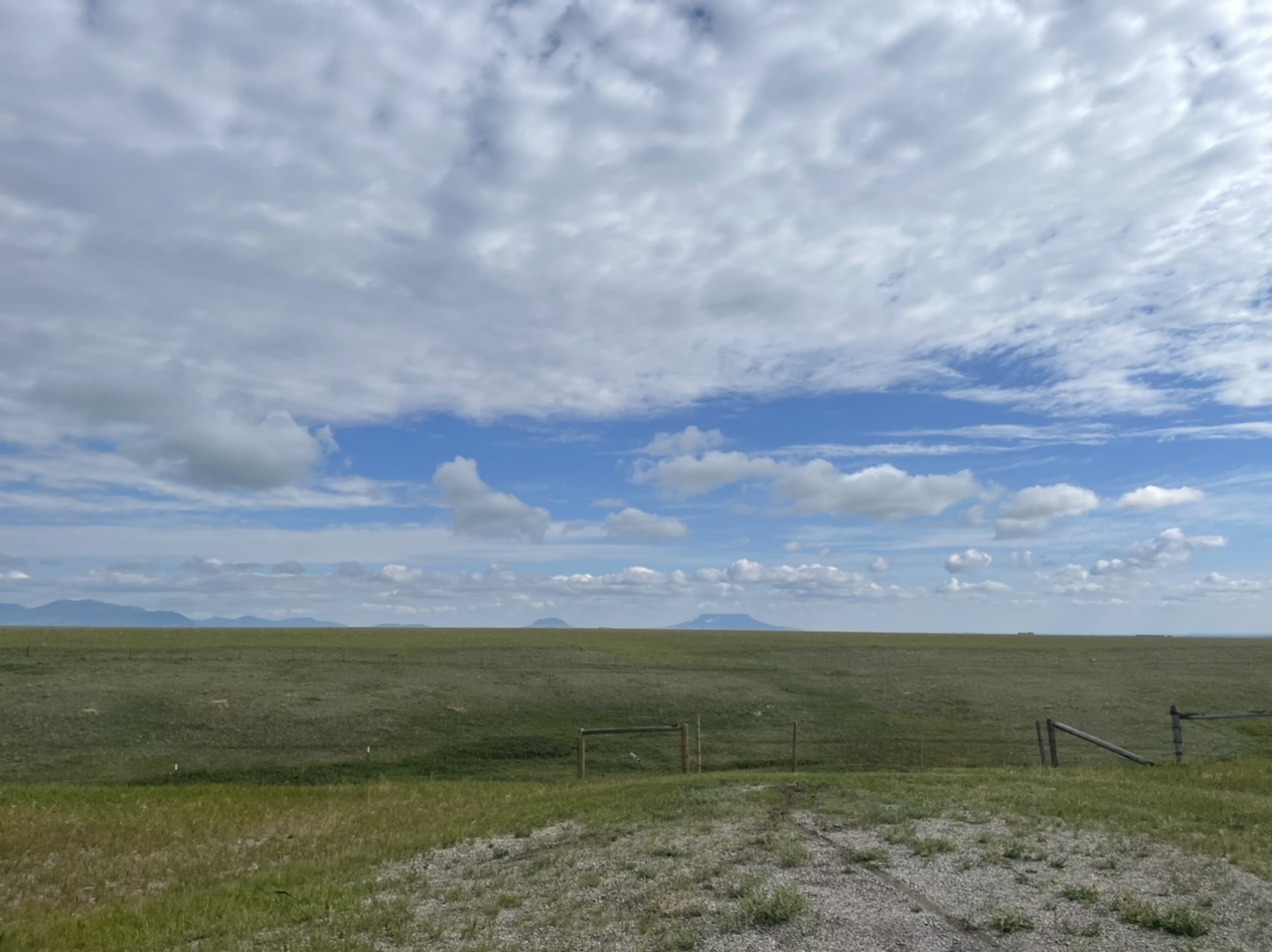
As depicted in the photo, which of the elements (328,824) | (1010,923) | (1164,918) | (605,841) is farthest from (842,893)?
(328,824)

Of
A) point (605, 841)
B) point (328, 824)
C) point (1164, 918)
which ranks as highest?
point (1164, 918)

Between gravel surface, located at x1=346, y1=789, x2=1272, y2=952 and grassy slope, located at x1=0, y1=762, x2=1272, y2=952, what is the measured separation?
1.12 metres

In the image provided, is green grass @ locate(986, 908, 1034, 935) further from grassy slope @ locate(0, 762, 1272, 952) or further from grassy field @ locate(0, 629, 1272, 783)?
grassy field @ locate(0, 629, 1272, 783)

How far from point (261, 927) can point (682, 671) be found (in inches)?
2440

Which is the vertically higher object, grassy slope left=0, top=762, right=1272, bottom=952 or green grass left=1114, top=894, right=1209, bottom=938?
green grass left=1114, top=894, right=1209, bottom=938

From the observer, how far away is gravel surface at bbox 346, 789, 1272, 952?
10250 millimetres

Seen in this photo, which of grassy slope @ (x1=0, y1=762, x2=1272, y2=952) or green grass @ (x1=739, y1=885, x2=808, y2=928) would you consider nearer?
green grass @ (x1=739, y1=885, x2=808, y2=928)

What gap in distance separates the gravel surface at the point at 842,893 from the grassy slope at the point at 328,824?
1.12 metres

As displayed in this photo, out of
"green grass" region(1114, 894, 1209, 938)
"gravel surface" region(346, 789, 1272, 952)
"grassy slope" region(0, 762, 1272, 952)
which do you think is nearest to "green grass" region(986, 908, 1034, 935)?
"gravel surface" region(346, 789, 1272, 952)

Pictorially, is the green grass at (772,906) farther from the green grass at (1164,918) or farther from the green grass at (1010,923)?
the green grass at (1164,918)

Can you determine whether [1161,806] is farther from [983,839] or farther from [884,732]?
[884,732]

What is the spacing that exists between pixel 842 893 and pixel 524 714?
133ft

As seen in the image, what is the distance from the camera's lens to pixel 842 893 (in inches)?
463

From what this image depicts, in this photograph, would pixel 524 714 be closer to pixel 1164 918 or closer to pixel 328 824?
pixel 328 824
